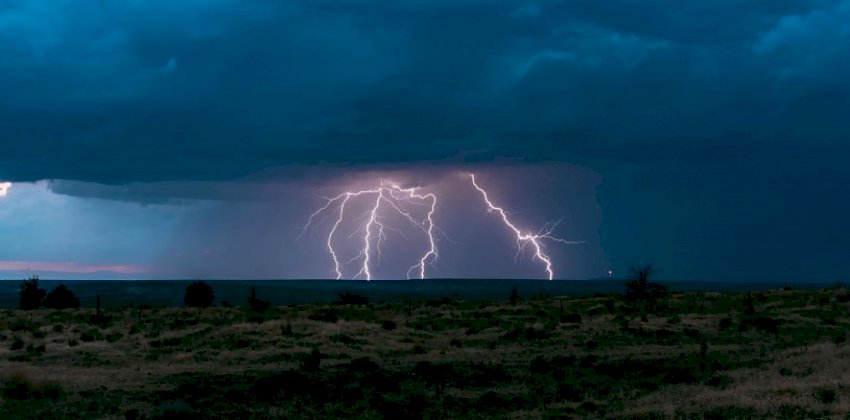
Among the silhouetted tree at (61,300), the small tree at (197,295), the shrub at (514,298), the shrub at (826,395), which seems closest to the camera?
the shrub at (826,395)

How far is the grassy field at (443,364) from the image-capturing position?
64.4 ft

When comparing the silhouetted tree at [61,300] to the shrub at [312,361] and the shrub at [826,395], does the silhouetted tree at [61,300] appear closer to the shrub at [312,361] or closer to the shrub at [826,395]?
the shrub at [312,361]

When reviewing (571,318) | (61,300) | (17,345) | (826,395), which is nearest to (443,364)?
(826,395)

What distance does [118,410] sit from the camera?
66.5 feet

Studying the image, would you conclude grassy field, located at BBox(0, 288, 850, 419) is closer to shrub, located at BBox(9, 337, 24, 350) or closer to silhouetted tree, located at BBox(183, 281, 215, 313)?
shrub, located at BBox(9, 337, 24, 350)

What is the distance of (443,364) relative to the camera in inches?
1134

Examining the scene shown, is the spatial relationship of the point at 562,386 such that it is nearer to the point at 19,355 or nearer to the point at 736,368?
the point at 736,368

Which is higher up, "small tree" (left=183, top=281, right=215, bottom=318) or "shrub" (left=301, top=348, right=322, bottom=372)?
"small tree" (left=183, top=281, right=215, bottom=318)

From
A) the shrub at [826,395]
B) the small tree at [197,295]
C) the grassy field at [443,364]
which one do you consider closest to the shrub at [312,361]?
the grassy field at [443,364]

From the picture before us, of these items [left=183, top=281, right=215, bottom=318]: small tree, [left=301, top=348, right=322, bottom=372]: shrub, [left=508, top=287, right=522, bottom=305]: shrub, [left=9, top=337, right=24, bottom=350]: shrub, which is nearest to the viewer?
[left=301, top=348, right=322, bottom=372]: shrub

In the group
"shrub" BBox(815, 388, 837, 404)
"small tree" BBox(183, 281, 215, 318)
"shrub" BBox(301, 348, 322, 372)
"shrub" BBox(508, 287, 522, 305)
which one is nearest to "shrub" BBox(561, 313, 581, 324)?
"shrub" BBox(508, 287, 522, 305)

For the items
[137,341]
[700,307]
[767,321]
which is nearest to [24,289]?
[137,341]

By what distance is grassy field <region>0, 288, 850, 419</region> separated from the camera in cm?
1962

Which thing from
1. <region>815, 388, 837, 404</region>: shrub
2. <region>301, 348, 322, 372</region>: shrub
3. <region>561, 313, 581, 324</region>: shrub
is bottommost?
<region>301, 348, 322, 372</region>: shrub
